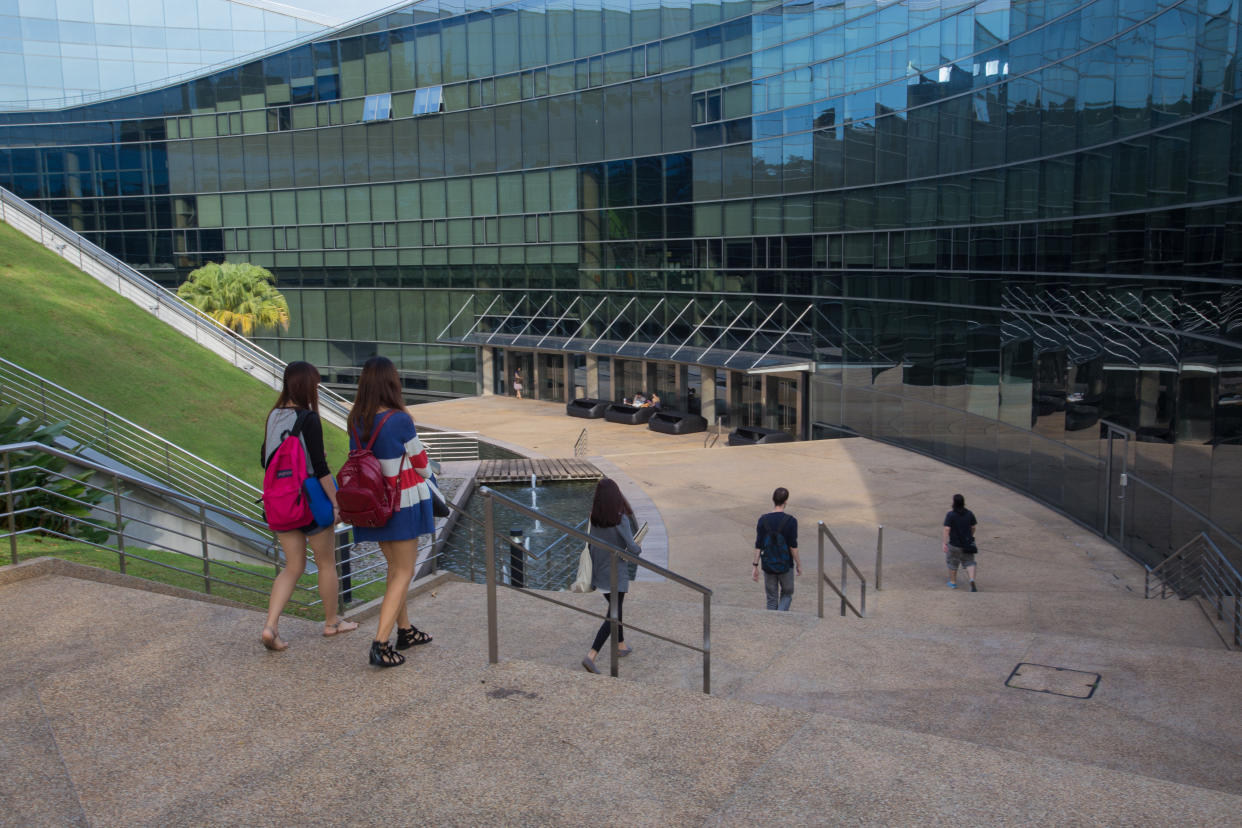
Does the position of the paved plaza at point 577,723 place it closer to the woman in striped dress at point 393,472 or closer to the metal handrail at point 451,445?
the woman in striped dress at point 393,472

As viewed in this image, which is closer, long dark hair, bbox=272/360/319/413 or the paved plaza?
the paved plaza

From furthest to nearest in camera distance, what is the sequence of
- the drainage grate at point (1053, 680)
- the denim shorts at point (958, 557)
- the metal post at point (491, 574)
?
the denim shorts at point (958, 557) < the drainage grate at point (1053, 680) < the metal post at point (491, 574)

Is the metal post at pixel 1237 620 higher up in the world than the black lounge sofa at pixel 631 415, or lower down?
higher up

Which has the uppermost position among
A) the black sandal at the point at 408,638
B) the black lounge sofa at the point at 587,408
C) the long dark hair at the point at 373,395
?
the long dark hair at the point at 373,395

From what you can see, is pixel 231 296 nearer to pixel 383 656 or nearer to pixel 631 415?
pixel 631 415

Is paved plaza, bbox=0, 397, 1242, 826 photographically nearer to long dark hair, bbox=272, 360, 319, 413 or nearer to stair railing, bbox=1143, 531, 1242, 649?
stair railing, bbox=1143, 531, 1242, 649

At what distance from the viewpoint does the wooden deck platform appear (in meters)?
27.8

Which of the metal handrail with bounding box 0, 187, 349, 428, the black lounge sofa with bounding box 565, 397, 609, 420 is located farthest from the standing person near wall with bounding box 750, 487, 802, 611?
the black lounge sofa with bounding box 565, 397, 609, 420

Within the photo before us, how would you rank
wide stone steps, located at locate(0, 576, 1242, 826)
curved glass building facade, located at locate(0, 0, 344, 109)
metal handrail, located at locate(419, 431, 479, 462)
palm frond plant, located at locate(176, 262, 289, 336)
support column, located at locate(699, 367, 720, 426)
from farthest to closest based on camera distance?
curved glass building facade, located at locate(0, 0, 344, 109)
palm frond plant, located at locate(176, 262, 289, 336)
support column, located at locate(699, 367, 720, 426)
metal handrail, located at locate(419, 431, 479, 462)
wide stone steps, located at locate(0, 576, 1242, 826)

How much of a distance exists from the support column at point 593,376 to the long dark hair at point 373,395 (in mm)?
39211

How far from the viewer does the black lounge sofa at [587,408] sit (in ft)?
138

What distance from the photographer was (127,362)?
22.8m

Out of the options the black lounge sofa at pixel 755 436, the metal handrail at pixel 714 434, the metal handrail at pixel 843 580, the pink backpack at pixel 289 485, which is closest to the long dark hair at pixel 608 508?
the pink backpack at pixel 289 485

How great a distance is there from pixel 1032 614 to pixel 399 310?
41612 millimetres
